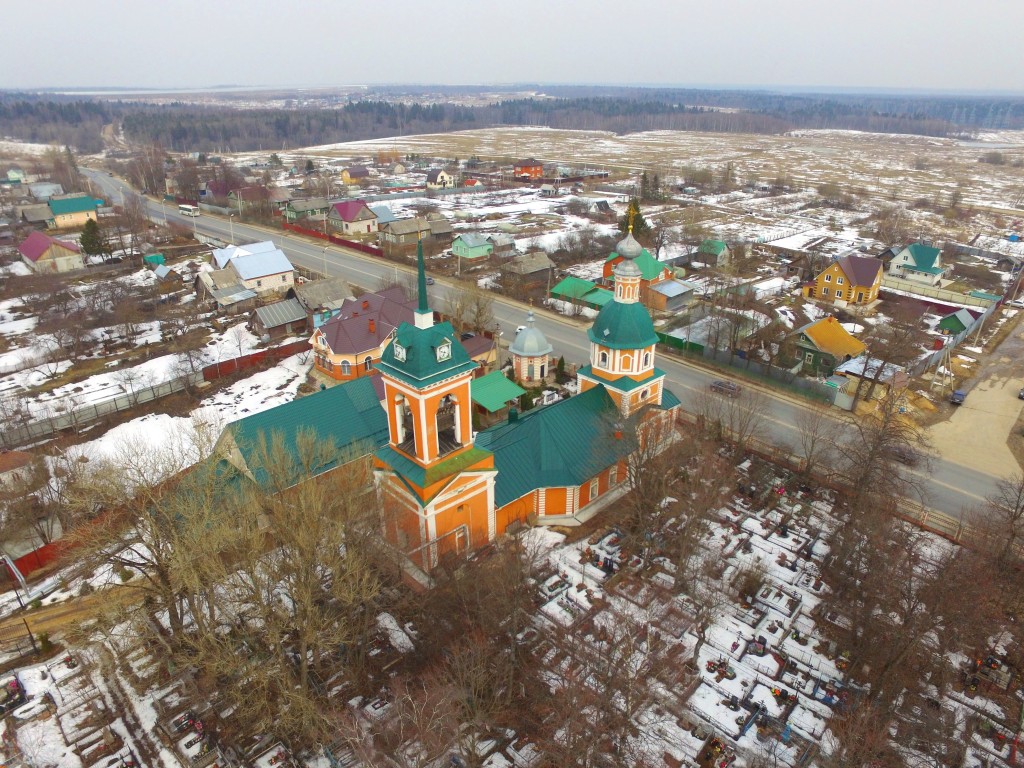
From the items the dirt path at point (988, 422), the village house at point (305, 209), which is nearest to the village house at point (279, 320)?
the village house at point (305, 209)

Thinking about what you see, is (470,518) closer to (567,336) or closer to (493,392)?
(493,392)

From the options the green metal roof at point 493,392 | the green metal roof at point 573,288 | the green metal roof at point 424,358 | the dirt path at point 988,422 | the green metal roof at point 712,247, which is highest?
the green metal roof at point 424,358

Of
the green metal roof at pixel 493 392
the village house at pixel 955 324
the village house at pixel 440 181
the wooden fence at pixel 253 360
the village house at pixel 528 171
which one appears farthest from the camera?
the village house at pixel 528 171

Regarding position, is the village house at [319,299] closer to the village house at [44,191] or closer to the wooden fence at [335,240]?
the wooden fence at [335,240]

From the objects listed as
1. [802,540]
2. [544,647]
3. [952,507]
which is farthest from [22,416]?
[952,507]

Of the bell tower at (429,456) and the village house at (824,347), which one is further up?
the bell tower at (429,456)

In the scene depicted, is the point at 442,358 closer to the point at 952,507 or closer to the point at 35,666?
the point at 35,666

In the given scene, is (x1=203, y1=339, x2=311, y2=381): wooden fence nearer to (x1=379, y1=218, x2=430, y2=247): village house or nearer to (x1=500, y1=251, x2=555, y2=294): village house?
(x1=500, y1=251, x2=555, y2=294): village house
